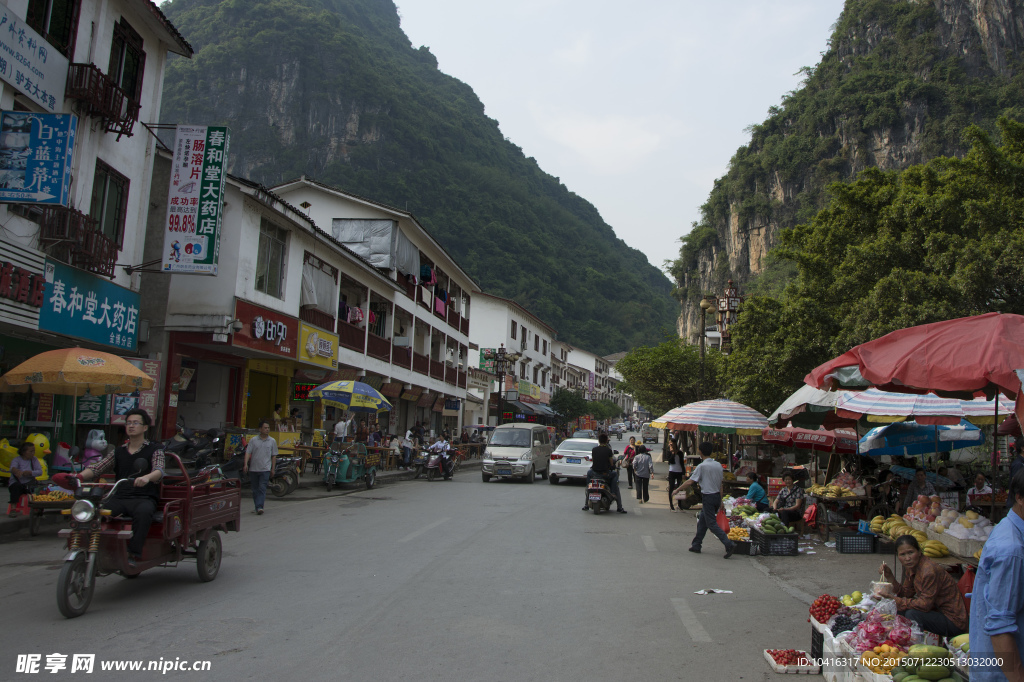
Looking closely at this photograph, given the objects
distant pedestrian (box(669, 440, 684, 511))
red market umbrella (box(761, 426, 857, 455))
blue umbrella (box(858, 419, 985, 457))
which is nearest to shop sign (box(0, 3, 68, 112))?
distant pedestrian (box(669, 440, 684, 511))

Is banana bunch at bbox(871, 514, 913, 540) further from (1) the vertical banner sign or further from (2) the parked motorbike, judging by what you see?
(2) the parked motorbike

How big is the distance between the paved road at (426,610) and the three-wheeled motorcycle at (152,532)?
30cm

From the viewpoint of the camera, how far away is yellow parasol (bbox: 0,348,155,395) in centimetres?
1091

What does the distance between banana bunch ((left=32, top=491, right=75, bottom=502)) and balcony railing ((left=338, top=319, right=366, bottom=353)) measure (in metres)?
14.4

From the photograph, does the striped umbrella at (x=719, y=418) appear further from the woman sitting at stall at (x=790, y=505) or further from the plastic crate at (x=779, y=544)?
the plastic crate at (x=779, y=544)

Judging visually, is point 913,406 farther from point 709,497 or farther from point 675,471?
point 675,471

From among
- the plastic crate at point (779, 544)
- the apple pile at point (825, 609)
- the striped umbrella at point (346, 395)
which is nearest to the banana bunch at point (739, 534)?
the plastic crate at point (779, 544)

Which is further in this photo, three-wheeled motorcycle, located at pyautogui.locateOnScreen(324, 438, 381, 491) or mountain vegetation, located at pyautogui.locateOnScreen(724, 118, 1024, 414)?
three-wheeled motorcycle, located at pyautogui.locateOnScreen(324, 438, 381, 491)

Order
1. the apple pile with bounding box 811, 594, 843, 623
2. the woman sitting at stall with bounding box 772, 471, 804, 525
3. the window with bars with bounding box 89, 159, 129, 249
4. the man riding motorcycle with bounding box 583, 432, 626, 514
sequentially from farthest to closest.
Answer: the man riding motorcycle with bounding box 583, 432, 626, 514 → the window with bars with bounding box 89, 159, 129, 249 → the woman sitting at stall with bounding box 772, 471, 804, 525 → the apple pile with bounding box 811, 594, 843, 623

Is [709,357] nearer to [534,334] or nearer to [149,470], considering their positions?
[534,334]

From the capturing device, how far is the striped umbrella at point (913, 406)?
9836 millimetres

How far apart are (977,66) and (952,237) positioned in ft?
231

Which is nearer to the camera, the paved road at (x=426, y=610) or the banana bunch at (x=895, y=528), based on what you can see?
the paved road at (x=426, y=610)

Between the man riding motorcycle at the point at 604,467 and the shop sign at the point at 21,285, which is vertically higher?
the shop sign at the point at 21,285
